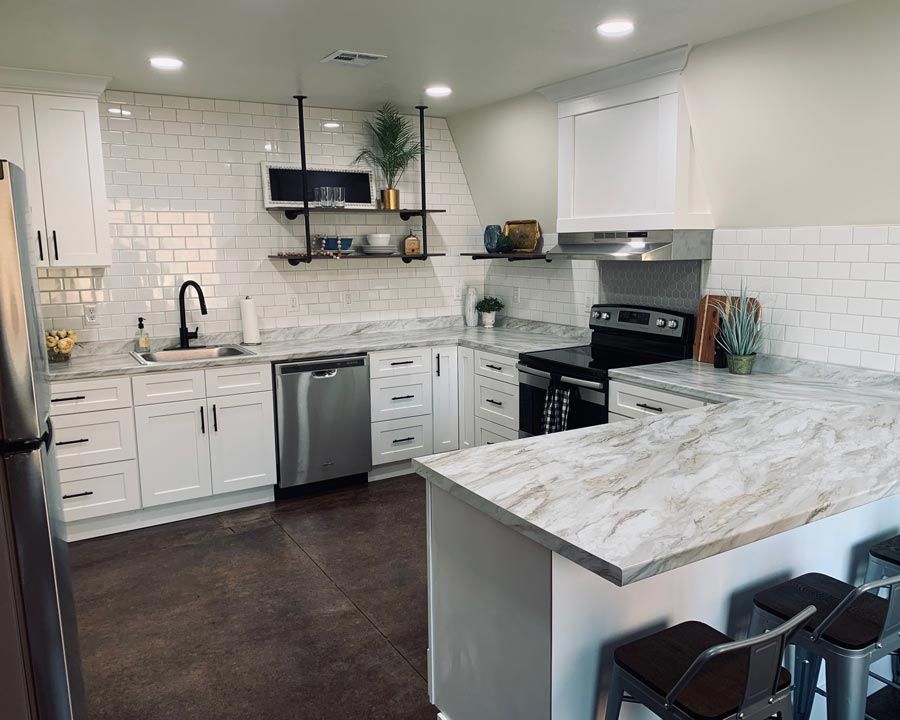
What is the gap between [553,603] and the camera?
1708 millimetres

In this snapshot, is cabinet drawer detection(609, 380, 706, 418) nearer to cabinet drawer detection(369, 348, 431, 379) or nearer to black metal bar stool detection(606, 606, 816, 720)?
cabinet drawer detection(369, 348, 431, 379)

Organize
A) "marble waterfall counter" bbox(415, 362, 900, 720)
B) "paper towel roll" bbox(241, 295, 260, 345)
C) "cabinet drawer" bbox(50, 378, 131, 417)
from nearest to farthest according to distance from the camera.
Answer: "marble waterfall counter" bbox(415, 362, 900, 720) → "cabinet drawer" bbox(50, 378, 131, 417) → "paper towel roll" bbox(241, 295, 260, 345)

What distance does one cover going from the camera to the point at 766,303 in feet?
12.5

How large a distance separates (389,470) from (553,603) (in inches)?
139

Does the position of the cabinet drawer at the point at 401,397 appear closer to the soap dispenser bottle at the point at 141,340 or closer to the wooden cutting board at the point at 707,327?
the soap dispenser bottle at the point at 141,340

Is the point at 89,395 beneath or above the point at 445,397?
above

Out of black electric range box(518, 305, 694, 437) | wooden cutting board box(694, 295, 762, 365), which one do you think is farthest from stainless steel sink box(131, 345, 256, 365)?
wooden cutting board box(694, 295, 762, 365)

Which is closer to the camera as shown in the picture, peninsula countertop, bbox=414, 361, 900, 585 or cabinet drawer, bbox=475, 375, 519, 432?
peninsula countertop, bbox=414, 361, 900, 585

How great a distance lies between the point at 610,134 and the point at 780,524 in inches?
118

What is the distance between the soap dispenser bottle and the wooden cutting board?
3.32 metres

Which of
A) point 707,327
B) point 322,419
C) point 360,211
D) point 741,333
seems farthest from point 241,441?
point 741,333

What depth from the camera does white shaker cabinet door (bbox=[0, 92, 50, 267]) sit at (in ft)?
12.6

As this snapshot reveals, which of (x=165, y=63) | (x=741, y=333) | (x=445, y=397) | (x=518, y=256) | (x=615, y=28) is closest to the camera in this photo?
(x=615, y=28)

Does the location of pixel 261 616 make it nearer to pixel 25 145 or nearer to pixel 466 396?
pixel 466 396
